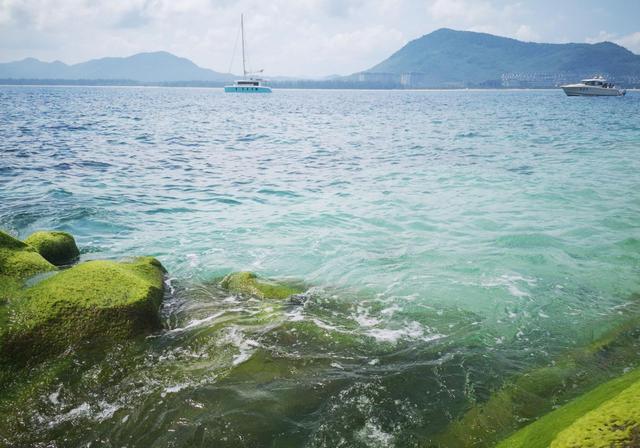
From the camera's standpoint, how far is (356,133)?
3944 cm

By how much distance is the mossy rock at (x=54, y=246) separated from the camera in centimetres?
911

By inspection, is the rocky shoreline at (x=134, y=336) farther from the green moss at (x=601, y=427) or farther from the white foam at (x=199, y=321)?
the white foam at (x=199, y=321)

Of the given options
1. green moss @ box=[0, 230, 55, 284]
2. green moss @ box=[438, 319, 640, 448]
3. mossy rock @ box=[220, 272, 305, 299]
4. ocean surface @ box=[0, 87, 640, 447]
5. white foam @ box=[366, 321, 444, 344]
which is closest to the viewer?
green moss @ box=[438, 319, 640, 448]

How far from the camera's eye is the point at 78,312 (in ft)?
19.3

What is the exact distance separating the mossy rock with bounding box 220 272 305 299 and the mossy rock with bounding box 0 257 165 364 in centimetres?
189

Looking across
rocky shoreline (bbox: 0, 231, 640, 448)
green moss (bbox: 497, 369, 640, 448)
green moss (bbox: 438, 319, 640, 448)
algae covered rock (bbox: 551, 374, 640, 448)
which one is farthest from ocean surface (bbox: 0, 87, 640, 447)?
algae covered rock (bbox: 551, 374, 640, 448)

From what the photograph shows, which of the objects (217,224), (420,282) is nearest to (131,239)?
(217,224)

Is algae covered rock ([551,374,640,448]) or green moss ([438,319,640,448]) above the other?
algae covered rock ([551,374,640,448])

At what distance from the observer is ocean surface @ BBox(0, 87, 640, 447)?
4770mm

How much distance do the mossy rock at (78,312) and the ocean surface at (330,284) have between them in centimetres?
36

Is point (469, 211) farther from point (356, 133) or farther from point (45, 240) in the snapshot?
point (356, 133)

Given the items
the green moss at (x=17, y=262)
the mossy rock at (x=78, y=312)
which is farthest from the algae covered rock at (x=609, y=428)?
the green moss at (x=17, y=262)

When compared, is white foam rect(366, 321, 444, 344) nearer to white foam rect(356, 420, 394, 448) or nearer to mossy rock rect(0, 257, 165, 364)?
white foam rect(356, 420, 394, 448)

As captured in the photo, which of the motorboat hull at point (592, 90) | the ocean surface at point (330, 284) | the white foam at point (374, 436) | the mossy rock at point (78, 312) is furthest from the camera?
the motorboat hull at point (592, 90)
